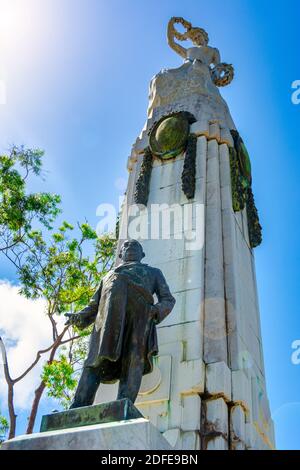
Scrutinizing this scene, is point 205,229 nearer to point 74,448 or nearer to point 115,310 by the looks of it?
point 115,310

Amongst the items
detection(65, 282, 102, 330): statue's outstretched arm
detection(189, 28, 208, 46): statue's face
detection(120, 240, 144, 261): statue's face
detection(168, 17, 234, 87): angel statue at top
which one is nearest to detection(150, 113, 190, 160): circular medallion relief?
detection(168, 17, 234, 87): angel statue at top

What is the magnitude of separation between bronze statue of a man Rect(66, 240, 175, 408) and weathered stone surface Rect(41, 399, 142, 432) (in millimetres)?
395

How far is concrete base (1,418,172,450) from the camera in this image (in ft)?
14.8

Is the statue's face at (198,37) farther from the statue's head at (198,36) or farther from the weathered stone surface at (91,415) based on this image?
the weathered stone surface at (91,415)

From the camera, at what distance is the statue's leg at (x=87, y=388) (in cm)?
570

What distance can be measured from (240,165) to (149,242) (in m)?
3.40

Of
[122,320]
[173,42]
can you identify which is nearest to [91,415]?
[122,320]

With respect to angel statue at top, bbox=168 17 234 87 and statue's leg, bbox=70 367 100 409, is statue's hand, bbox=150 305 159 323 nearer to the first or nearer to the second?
statue's leg, bbox=70 367 100 409

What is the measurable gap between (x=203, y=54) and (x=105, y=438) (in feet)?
43.5

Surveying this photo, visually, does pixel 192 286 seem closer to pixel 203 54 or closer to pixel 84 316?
pixel 84 316

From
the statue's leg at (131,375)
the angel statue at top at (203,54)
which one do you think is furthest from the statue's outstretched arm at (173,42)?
the statue's leg at (131,375)

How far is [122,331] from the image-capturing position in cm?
591

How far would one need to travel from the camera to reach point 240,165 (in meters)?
11.7

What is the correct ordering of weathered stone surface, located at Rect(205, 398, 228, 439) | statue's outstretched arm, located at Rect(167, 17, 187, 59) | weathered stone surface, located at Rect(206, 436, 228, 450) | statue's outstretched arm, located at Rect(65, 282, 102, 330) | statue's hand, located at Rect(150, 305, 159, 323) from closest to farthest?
statue's hand, located at Rect(150, 305, 159, 323)
weathered stone surface, located at Rect(206, 436, 228, 450)
statue's outstretched arm, located at Rect(65, 282, 102, 330)
weathered stone surface, located at Rect(205, 398, 228, 439)
statue's outstretched arm, located at Rect(167, 17, 187, 59)
